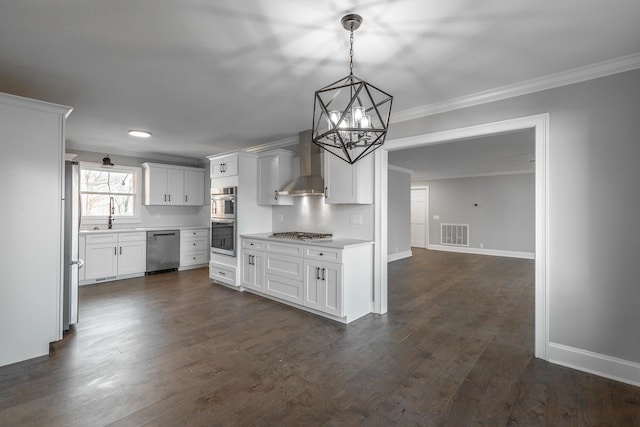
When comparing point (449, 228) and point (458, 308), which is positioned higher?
point (449, 228)

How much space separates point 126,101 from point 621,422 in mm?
5014

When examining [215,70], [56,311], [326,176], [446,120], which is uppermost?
[215,70]

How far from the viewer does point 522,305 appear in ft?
13.5

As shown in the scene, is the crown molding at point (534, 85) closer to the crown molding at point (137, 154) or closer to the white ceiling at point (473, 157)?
the white ceiling at point (473, 157)

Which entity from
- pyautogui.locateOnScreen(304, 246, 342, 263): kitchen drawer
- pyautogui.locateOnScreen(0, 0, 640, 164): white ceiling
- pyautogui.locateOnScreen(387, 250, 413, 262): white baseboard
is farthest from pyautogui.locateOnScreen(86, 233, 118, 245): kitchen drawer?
pyautogui.locateOnScreen(387, 250, 413, 262): white baseboard

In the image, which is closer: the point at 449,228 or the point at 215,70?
the point at 215,70

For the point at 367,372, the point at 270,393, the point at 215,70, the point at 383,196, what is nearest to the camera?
the point at 270,393

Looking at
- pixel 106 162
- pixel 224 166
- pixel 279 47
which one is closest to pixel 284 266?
pixel 224 166

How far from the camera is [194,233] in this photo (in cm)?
648

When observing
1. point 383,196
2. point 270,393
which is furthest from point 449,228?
point 270,393

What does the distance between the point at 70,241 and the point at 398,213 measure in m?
7.04

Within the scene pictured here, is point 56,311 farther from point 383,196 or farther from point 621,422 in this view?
point 621,422

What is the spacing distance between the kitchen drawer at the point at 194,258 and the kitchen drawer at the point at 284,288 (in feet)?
9.41

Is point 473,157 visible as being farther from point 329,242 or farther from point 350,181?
point 329,242
